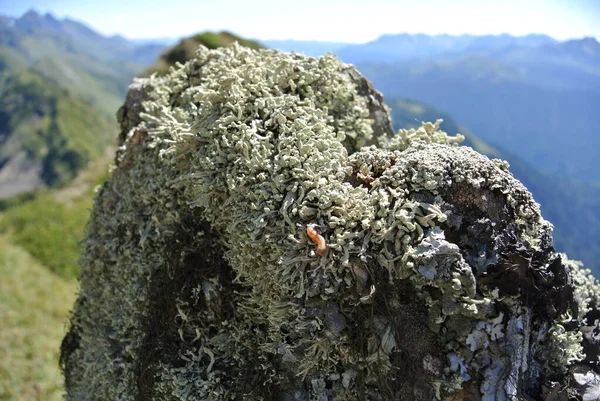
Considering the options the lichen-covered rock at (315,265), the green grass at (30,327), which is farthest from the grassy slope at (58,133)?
the lichen-covered rock at (315,265)

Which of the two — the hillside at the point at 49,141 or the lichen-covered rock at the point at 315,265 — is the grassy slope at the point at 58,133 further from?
the lichen-covered rock at the point at 315,265

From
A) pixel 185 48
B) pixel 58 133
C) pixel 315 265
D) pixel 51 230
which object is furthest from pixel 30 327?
pixel 58 133

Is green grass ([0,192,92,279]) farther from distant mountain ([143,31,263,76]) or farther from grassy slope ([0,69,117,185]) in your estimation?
grassy slope ([0,69,117,185])

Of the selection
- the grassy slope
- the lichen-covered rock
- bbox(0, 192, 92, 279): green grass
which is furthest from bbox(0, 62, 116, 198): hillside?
the lichen-covered rock

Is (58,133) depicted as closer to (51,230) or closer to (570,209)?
(51,230)

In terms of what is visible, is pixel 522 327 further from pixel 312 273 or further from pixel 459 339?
pixel 312 273

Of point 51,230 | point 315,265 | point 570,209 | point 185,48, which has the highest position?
point 185,48
